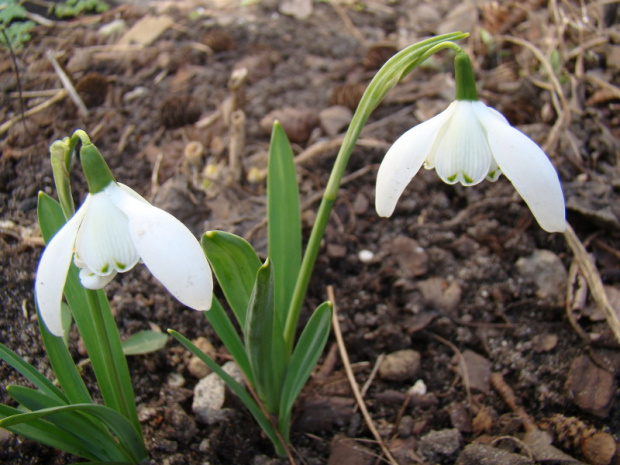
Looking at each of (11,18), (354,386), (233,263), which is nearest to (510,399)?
(354,386)

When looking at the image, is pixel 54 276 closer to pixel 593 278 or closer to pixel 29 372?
pixel 29 372

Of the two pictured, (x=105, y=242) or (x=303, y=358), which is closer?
(x=105, y=242)

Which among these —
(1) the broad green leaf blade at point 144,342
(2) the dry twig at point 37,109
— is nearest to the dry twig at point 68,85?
(2) the dry twig at point 37,109

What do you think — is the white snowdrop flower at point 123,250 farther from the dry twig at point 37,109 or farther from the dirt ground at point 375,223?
the dry twig at point 37,109

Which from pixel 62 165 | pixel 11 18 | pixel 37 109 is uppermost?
pixel 11 18

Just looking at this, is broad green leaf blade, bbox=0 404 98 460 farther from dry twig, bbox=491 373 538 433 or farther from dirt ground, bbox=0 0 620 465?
dry twig, bbox=491 373 538 433

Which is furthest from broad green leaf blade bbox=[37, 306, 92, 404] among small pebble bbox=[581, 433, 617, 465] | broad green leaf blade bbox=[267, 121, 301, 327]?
small pebble bbox=[581, 433, 617, 465]
